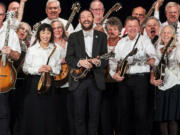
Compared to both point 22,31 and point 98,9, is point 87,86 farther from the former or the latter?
point 98,9

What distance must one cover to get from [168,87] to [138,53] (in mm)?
600

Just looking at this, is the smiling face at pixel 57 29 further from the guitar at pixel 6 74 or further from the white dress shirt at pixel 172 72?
the white dress shirt at pixel 172 72

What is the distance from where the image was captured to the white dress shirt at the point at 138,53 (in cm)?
504

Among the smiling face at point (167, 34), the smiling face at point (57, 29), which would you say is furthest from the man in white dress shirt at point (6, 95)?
the smiling face at point (167, 34)

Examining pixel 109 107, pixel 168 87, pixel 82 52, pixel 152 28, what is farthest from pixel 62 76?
pixel 152 28

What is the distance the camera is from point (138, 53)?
508cm

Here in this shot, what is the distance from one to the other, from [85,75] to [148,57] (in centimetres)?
89

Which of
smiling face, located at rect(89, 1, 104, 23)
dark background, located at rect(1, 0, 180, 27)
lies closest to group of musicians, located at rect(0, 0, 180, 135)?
smiling face, located at rect(89, 1, 104, 23)

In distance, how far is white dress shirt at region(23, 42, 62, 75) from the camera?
16.5 feet

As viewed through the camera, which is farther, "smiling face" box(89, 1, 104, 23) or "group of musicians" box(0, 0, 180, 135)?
"smiling face" box(89, 1, 104, 23)

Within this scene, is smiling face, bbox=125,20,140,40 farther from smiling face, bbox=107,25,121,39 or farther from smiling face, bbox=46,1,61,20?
smiling face, bbox=46,1,61,20

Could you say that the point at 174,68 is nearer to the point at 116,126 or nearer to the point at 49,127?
the point at 116,126

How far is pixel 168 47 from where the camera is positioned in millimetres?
5102

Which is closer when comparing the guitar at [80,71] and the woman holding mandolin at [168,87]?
the guitar at [80,71]
